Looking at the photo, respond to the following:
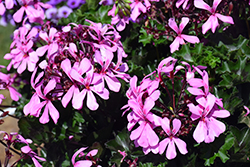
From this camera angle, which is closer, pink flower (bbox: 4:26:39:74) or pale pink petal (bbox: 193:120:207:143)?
pale pink petal (bbox: 193:120:207:143)

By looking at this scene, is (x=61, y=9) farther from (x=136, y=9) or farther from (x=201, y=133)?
(x=201, y=133)

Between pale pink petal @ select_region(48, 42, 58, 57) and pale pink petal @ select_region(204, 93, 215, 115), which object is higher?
pale pink petal @ select_region(48, 42, 58, 57)

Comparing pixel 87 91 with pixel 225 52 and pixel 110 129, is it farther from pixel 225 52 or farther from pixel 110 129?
pixel 225 52

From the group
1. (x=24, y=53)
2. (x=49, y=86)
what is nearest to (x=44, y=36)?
(x=24, y=53)

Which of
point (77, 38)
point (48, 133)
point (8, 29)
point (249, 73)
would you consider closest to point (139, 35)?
point (77, 38)

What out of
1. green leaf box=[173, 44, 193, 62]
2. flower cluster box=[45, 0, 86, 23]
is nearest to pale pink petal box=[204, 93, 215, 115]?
green leaf box=[173, 44, 193, 62]

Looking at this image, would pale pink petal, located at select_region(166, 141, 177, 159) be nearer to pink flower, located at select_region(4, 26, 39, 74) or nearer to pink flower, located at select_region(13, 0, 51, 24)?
pink flower, located at select_region(4, 26, 39, 74)

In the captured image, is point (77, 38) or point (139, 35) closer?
point (77, 38)

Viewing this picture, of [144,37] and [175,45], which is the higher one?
[175,45]
